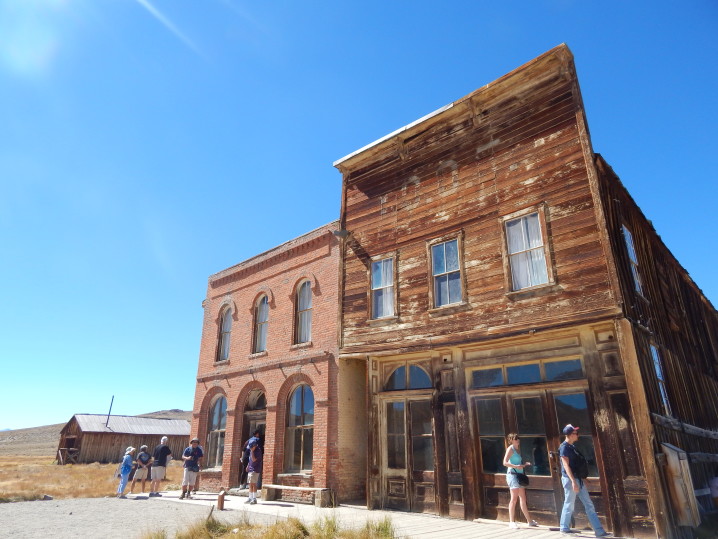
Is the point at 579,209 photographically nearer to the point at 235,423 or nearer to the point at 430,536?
the point at 430,536

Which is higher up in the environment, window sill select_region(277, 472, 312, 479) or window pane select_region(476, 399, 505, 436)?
window pane select_region(476, 399, 505, 436)

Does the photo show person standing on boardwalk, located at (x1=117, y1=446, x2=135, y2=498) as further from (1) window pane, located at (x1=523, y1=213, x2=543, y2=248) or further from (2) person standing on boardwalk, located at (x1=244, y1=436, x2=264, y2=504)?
(1) window pane, located at (x1=523, y1=213, x2=543, y2=248)

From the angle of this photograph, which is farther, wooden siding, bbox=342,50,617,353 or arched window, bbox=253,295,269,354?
arched window, bbox=253,295,269,354

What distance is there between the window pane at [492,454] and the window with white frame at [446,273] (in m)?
3.01

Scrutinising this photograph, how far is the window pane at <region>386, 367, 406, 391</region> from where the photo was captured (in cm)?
1146

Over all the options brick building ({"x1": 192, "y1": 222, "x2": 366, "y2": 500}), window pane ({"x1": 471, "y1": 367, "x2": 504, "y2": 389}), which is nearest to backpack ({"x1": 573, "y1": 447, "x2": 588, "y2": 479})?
window pane ({"x1": 471, "y1": 367, "x2": 504, "y2": 389})

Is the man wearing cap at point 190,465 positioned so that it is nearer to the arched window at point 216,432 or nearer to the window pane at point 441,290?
the arched window at point 216,432

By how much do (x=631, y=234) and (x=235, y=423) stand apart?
1326 cm

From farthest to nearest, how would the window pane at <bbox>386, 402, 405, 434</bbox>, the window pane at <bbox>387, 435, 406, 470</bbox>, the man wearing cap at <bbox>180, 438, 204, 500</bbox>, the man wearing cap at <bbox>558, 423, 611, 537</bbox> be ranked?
the man wearing cap at <bbox>180, 438, 204, 500</bbox>, the window pane at <bbox>386, 402, 405, 434</bbox>, the window pane at <bbox>387, 435, 406, 470</bbox>, the man wearing cap at <bbox>558, 423, 611, 537</bbox>

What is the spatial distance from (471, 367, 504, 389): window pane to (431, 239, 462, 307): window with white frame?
1.64 meters

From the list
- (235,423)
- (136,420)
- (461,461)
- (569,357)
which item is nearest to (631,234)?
(569,357)

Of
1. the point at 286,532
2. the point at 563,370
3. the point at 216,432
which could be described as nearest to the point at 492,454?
the point at 563,370

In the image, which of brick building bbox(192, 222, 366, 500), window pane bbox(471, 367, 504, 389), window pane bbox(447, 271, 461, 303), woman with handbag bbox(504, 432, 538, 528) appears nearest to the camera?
woman with handbag bbox(504, 432, 538, 528)

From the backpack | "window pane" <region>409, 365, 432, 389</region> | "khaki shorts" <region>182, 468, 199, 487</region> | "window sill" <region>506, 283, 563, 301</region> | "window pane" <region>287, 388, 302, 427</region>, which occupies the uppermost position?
"window sill" <region>506, 283, 563, 301</region>
